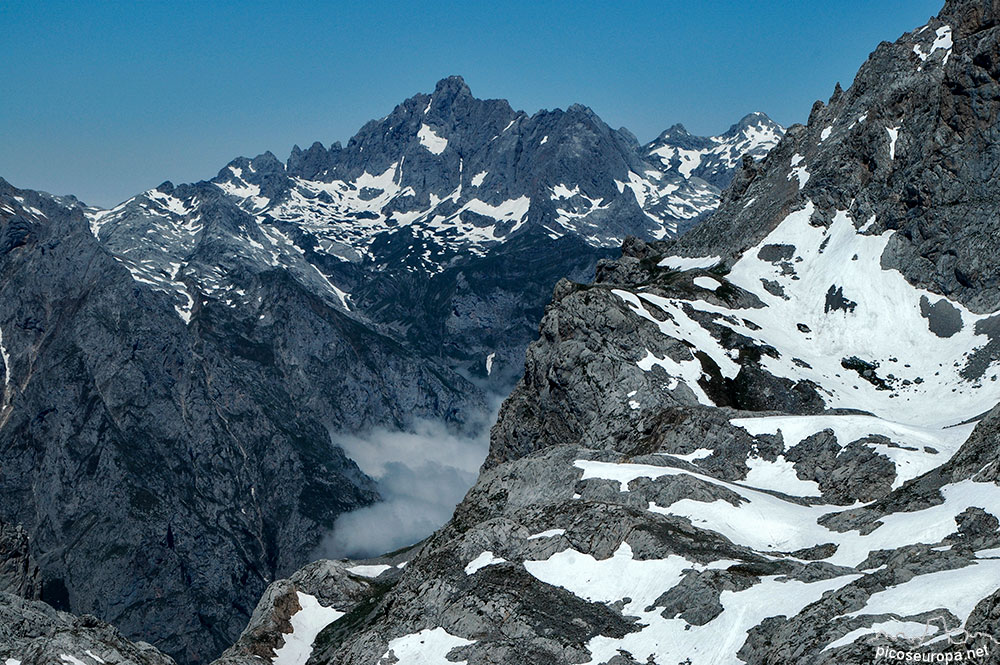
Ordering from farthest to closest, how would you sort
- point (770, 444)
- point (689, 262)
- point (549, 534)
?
point (689, 262), point (770, 444), point (549, 534)

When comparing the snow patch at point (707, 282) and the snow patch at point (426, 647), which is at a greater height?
the snow patch at point (707, 282)

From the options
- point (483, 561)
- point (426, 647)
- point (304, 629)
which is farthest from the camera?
point (304, 629)

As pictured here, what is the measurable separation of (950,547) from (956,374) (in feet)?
291

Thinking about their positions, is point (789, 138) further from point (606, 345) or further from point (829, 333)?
point (606, 345)

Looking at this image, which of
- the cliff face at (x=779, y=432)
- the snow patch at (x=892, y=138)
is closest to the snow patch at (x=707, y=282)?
the cliff face at (x=779, y=432)

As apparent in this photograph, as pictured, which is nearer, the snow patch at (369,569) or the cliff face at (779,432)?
the cliff face at (779,432)

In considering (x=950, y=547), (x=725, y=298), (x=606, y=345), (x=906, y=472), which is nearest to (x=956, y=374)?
(x=725, y=298)

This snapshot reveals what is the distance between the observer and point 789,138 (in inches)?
7298

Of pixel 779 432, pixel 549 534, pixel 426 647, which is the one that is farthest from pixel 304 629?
pixel 779 432

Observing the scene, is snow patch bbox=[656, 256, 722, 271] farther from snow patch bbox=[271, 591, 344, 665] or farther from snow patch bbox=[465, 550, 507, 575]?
snow patch bbox=[465, 550, 507, 575]

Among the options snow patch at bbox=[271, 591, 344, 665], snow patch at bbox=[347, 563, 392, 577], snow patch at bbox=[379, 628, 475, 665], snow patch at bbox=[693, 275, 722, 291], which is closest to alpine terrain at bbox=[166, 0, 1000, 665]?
snow patch at bbox=[379, 628, 475, 665]

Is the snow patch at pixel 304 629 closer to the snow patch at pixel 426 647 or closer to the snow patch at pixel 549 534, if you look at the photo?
the snow patch at pixel 426 647

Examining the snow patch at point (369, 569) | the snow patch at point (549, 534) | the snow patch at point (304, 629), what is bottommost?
the snow patch at point (304, 629)

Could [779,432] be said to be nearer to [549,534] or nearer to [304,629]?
[549,534]
